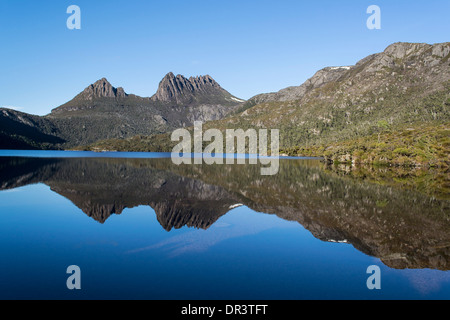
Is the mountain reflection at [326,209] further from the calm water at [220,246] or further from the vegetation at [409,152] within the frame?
the vegetation at [409,152]

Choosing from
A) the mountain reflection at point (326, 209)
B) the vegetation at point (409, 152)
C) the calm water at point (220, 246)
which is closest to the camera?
the calm water at point (220, 246)

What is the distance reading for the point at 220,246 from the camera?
20812 millimetres

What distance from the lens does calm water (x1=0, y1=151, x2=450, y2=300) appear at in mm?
13773

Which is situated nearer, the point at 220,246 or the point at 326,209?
the point at 220,246

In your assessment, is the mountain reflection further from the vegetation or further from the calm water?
the vegetation

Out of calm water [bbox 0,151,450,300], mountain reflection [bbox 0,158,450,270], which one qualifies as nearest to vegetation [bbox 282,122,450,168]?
mountain reflection [bbox 0,158,450,270]

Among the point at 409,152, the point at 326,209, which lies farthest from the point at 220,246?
the point at 409,152

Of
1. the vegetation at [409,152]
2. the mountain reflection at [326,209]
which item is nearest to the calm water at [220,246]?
the mountain reflection at [326,209]

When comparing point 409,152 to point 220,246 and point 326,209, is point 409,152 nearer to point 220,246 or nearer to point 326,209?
point 326,209

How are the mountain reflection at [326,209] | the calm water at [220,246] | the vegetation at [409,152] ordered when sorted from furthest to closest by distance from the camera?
the vegetation at [409,152]
the mountain reflection at [326,209]
the calm water at [220,246]

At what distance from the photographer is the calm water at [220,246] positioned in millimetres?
13773
